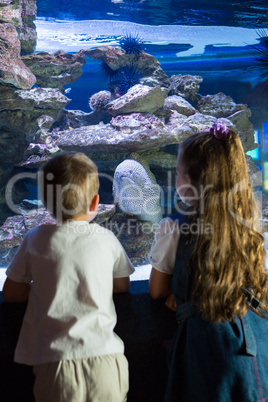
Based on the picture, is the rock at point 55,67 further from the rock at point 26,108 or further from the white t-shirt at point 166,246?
the white t-shirt at point 166,246

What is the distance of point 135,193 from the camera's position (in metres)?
5.29

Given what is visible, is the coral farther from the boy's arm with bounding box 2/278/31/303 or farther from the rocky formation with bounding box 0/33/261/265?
the boy's arm with bounding box 2/278/31/303

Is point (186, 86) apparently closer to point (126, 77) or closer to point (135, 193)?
point (126, 77)

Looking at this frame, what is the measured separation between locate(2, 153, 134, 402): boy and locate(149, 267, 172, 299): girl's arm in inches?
8.2

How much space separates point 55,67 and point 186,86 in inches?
132

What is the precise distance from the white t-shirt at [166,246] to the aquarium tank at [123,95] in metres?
4.03

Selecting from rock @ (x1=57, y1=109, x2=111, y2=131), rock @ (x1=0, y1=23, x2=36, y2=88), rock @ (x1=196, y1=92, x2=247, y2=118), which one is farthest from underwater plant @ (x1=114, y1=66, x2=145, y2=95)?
rock @ (x1=0, y1=23, x2=36, y2=88)

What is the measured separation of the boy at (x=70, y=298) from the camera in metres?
0.85

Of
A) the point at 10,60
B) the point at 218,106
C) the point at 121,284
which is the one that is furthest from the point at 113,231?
the point at 218,106

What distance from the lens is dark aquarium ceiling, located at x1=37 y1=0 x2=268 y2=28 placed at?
659cm

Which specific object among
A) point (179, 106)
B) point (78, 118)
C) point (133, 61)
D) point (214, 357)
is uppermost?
point (133, 61)

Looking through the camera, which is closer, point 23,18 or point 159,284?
point 159,284

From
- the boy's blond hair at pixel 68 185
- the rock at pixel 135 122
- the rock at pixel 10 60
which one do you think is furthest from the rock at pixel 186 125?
the boy's blond hair at pixel 68 185

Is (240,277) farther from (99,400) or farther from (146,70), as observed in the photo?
(146,70)
